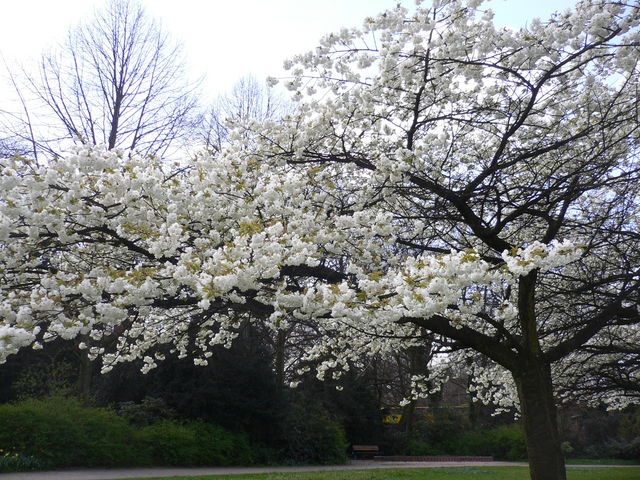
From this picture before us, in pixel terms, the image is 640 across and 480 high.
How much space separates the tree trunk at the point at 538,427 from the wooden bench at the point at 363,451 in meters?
12.1

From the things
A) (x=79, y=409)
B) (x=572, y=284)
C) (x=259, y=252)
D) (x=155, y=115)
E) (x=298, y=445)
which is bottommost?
(x=298, y=445)

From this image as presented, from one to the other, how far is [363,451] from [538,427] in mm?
12637

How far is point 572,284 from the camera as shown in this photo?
8.72m

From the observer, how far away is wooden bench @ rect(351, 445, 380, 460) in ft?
60.7

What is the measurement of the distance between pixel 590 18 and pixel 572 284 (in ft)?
14.6

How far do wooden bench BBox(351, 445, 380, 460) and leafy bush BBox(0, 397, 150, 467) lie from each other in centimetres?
852

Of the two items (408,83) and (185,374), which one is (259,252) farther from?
(185,374)

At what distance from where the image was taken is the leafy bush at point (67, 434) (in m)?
10.1

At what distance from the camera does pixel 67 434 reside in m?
10.6

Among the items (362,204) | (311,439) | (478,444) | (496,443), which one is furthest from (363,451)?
(362,204)

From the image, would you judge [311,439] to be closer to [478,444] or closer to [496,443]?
[478,444]

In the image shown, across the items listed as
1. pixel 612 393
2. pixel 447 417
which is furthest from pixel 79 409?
pixel 447 417

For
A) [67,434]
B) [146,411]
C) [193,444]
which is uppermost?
[146,411]

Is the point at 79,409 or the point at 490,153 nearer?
the point at 490,153
